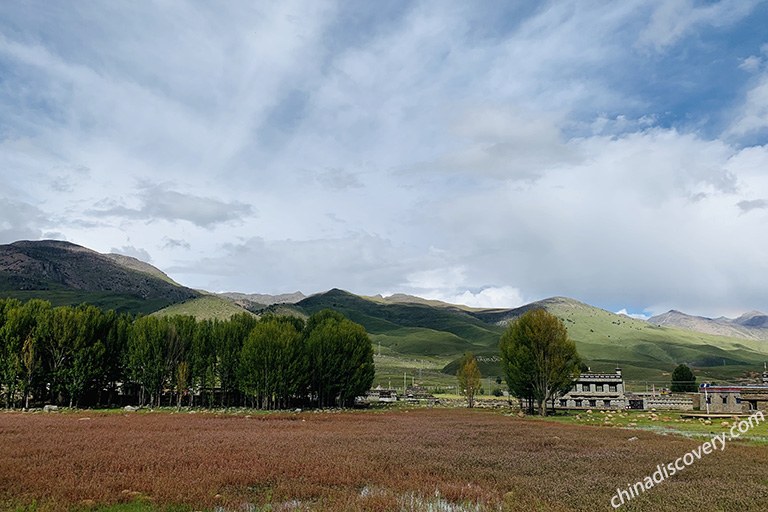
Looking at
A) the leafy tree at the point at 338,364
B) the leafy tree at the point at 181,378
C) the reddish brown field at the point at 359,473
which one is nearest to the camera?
the reddish brown field at the point at 359,473

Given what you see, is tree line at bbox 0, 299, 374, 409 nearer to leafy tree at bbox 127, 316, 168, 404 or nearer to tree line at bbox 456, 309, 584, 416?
leafy tree at bbox 127, 316, 168, 404

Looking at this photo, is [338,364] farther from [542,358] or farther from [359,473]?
[359,473]

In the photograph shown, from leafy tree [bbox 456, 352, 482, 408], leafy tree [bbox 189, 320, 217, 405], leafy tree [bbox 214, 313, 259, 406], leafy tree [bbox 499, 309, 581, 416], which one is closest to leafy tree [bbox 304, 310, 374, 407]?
leafy tree [bbox 214, 313, 259, 406]

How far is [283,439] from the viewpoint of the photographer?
26.5 meters

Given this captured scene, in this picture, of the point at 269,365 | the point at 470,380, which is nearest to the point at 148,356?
the point at 269,365

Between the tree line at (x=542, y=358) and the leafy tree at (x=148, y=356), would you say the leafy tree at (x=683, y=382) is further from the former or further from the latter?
the leafy tree at (x=148, y=356)

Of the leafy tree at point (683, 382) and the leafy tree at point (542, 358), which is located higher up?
the leafy tree at point (542, 358)

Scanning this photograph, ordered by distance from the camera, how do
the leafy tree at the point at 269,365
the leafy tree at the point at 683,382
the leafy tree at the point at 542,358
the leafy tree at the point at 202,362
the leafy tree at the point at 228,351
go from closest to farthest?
the leafy tree at the point at 542,358 < the leafy tree at the point at 269,365 < the leafy tree at the point at 202,362 < the leafy tree at the point at 228,351 < the leafy tree at the point at 683,382

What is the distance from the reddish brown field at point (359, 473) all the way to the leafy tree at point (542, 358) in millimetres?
33614

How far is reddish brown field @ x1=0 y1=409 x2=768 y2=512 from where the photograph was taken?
42.9 feet

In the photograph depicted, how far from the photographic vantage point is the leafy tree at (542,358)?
60.3 metres

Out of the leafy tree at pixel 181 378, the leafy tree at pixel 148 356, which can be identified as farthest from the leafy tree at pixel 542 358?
the leafy tree at pixel 148 356

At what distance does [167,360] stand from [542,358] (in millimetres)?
50826

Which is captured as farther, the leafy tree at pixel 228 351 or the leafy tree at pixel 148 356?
the leafy tree at pixel 228 351
